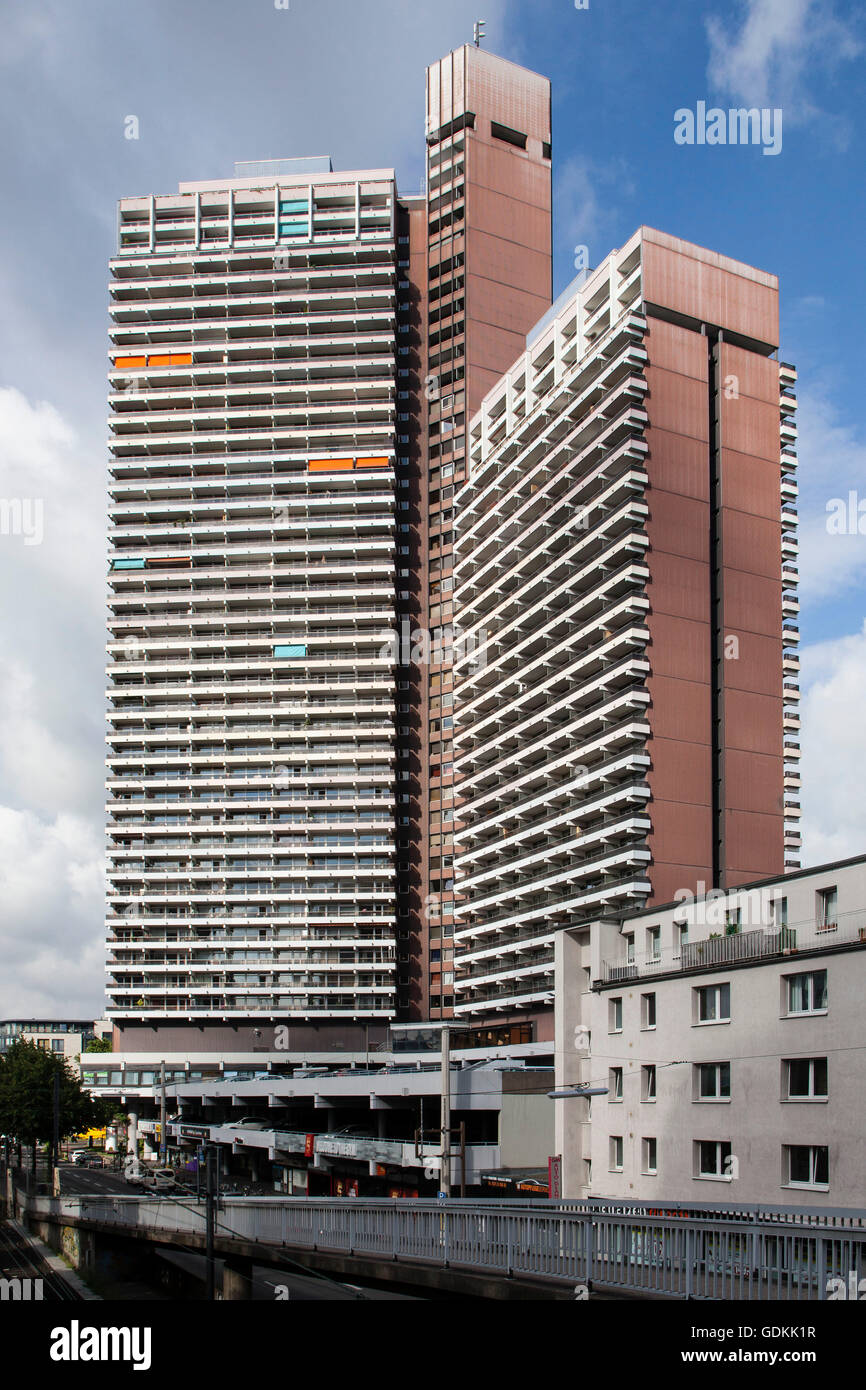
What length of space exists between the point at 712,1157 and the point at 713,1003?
4952mm

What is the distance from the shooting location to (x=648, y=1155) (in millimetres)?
45125

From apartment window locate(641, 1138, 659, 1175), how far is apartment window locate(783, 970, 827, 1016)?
962cm

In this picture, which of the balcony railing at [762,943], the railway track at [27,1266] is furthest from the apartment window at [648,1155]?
the railway track at [27,1266]

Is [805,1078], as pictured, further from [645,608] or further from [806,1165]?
[645,608]

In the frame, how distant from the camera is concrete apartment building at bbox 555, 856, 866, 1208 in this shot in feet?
117

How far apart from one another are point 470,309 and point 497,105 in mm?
21085

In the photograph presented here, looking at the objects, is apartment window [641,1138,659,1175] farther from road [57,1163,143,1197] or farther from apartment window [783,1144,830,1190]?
road [57,1163,143,1197]

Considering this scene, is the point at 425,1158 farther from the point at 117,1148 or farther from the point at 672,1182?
the point at 117,1148

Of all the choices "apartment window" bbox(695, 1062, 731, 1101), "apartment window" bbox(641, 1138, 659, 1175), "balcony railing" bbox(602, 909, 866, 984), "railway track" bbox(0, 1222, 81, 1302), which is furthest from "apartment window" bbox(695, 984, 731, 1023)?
"railway track" bbox(0, 1222, 81, 1302)

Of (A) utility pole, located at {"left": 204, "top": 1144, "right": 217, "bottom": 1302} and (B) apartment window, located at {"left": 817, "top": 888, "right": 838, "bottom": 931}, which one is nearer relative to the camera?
(A) utility pole, located at {"left": 204, "top": 1144, "right": 217, "bottom": 1302}

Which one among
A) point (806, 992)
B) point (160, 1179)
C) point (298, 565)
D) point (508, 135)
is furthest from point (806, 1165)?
point (508, 135)

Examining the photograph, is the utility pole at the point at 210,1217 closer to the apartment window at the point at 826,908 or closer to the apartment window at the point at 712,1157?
the apartment window at the point at 712,1157
